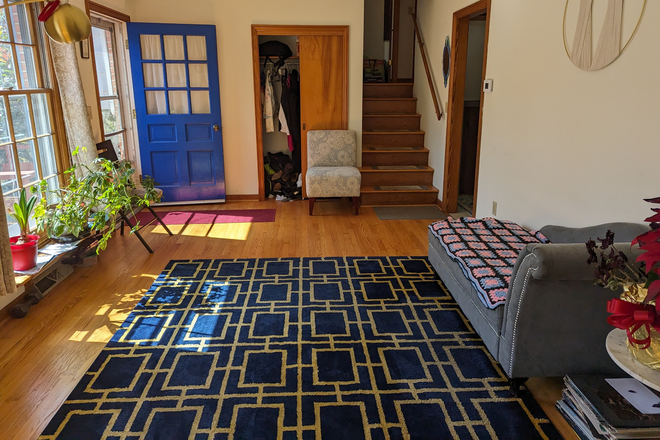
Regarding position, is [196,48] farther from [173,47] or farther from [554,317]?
[554,317]

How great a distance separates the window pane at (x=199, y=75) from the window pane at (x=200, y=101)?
0.09 metres

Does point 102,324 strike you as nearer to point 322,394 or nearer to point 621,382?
point 322,394

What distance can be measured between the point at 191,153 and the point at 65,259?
2368 mm

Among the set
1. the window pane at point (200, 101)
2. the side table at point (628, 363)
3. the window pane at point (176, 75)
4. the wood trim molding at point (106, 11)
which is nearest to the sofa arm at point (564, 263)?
the side table at point (628, 363)

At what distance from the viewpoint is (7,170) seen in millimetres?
3246

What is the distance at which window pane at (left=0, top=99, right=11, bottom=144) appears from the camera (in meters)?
3.16

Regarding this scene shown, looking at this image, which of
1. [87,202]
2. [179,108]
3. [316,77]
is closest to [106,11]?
[179,108]

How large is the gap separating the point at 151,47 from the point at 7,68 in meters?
2.23

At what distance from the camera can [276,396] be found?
7.19 ft

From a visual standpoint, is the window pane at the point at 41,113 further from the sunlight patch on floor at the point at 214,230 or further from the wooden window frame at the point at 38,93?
the sunlight patch on floor at the point at 214,230

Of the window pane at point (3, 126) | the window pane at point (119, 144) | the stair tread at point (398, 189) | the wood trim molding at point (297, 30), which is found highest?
the wood trim molding at point (297, 30)

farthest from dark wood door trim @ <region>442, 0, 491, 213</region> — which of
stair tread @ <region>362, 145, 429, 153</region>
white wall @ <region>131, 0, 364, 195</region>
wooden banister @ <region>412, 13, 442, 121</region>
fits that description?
white wall @ <region>131, 0, 364, 195</region>

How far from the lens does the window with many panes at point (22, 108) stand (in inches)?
126

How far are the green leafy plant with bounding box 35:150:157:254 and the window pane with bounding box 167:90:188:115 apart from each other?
5.56ft
